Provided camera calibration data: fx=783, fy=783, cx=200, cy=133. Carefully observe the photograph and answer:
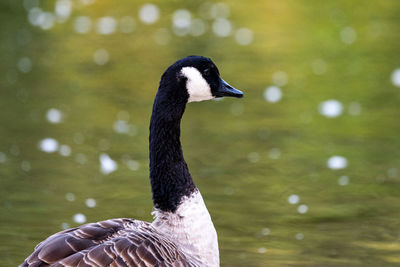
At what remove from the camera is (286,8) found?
18.4m

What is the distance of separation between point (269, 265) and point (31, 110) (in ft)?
18.3

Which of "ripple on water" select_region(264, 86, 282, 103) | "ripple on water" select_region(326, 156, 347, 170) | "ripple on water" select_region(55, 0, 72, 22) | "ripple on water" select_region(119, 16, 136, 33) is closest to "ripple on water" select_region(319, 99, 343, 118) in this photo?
"ripple on water" select_region(264, 86, 282, 103)

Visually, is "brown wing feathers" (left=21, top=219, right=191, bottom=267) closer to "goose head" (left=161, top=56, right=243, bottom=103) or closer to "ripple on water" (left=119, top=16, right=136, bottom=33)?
"goose head" (left=161, top=56, right=243, bottom=103)

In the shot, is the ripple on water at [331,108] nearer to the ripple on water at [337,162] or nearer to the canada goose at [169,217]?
the ripple on water at [337,162]

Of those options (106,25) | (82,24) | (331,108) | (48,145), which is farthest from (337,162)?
(82,24)

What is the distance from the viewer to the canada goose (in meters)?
4.66

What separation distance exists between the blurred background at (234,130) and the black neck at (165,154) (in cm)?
119

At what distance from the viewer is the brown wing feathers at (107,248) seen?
4.46m

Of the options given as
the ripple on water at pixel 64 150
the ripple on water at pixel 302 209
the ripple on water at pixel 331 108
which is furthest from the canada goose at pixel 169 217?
the ripple on water at pixel 331 108

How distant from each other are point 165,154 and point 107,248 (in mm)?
1049

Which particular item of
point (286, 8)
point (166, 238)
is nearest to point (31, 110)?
point (166, 238)

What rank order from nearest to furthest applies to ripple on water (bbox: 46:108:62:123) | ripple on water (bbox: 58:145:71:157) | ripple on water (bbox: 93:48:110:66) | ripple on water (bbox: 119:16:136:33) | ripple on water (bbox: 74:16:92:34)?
ripple on water (bbox: 58:145:71:157)
ripple on water (bbox: 46:108:62:123)
ripple on water (bbox: 93:48:110:66)
ripple on water (bbox: 74:16:92:34)
ripple on water (bbox: 119:16:136:33)

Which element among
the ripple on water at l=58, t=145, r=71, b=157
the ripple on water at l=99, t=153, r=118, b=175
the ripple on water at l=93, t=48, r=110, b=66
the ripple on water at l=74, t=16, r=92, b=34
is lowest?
the ripple on water at l=99, t=153, r=118, b=175

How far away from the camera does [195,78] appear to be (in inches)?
215
